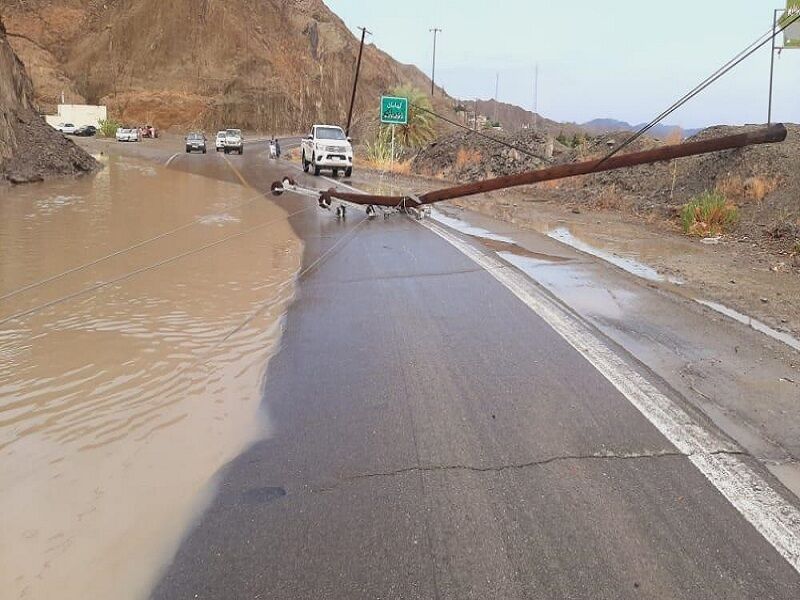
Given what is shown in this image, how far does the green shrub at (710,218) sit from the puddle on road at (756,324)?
20.3ft

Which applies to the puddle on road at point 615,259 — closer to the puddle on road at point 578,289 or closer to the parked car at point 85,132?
the puddle on road at point 578,289

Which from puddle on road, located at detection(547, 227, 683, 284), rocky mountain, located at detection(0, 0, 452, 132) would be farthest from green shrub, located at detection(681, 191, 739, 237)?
rocky mountain, located at detection(0, 0, 452, 132)

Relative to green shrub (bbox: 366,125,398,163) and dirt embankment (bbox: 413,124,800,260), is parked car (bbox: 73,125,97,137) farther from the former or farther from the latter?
dirt embankment (bbox: 413,124,800,260)

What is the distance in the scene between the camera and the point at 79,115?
250 feet

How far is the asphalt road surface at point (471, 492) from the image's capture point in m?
2.77

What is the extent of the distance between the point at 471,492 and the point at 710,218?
11988 mm

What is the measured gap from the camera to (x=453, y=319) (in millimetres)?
6652

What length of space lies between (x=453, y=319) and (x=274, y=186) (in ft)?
39.4

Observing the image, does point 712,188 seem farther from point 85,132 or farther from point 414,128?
point 85,132

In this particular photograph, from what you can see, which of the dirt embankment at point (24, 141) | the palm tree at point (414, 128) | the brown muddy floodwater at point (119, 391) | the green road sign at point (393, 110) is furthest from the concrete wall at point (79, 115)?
the brown muddy floodwater at point (119, 391)

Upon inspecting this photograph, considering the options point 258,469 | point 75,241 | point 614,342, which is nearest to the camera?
point 258,469

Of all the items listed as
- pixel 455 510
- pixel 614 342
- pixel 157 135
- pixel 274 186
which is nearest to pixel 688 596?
pixel 455 510

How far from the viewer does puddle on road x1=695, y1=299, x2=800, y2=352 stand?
6.23 meters

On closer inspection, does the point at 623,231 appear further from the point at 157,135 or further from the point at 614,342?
the point at 157,135
